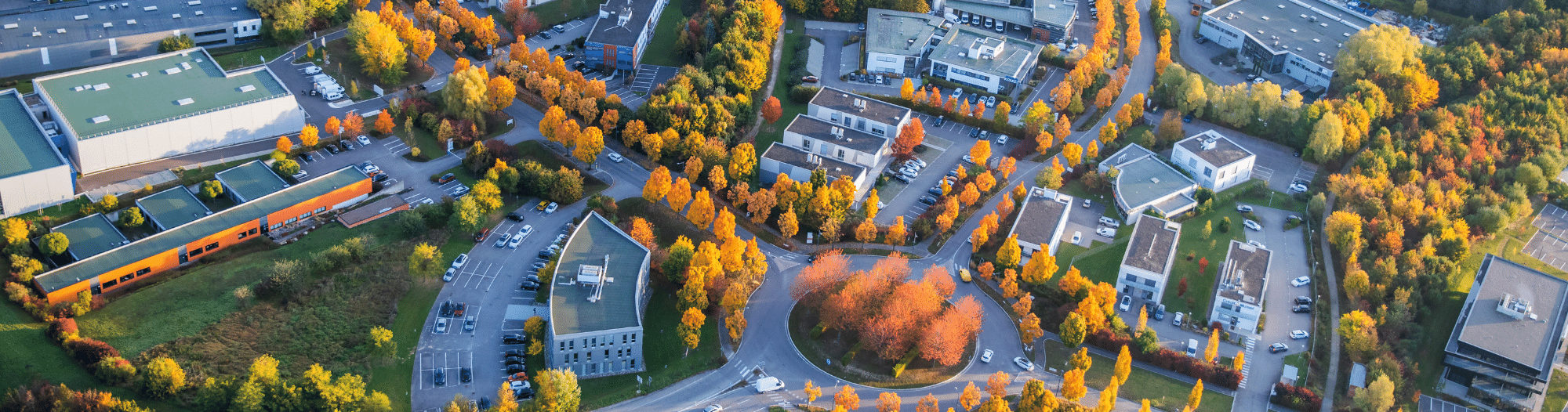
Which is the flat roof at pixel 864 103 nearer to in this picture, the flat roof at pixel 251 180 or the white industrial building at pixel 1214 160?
the white industrial building at pixel 1214 160

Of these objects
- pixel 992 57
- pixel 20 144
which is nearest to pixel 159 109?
pixel 20 144

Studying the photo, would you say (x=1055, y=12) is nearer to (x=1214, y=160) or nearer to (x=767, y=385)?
(x=1214, y=160)

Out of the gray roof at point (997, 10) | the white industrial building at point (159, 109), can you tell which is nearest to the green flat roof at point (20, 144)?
the white industrial building at point (159, 109)

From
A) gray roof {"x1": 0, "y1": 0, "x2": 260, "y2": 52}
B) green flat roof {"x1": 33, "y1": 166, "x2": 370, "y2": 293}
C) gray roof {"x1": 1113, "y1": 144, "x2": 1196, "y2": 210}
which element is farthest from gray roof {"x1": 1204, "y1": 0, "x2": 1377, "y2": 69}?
gray roof {"x1": 0, "y1": 0, "x2": 260, "y2": 52}

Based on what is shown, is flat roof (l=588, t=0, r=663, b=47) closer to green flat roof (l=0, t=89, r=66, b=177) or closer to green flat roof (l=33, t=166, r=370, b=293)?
green flat roof (l=33, t=166, r=370, b=293)

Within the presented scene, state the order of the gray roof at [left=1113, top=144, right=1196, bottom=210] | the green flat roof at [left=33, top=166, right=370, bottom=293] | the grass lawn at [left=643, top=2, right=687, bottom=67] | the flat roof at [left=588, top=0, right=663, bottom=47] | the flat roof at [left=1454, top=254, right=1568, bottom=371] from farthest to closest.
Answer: the grass lawn at [left=643, top=2, right=687, bottom=67] → the flat roof at [left=588, top=0, right=663, bottom=47] → the gray roof at [left=1113, top=144, right=1196, bottom=210] → the flat roof at [left=1454, top=254, right=1568, bottom=371] → the green flat roof at [left=33, top=166, right=370, bottom=293]

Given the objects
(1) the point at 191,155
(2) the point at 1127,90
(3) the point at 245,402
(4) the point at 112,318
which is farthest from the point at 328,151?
(2) the point at 1127,90
